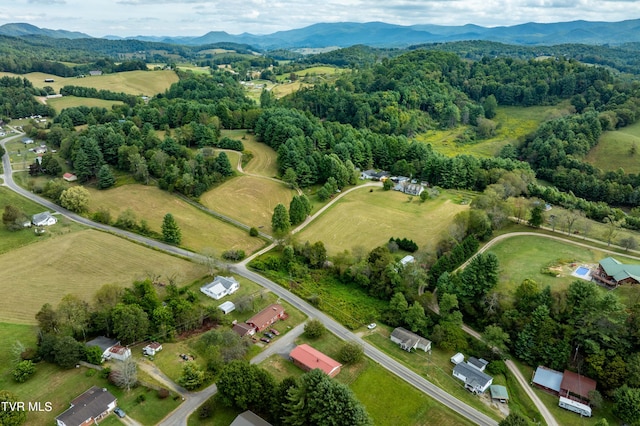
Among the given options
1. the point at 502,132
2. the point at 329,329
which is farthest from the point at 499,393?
the point at 502,132

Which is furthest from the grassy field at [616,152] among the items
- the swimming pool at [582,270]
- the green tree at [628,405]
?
the green tree at [628,405]

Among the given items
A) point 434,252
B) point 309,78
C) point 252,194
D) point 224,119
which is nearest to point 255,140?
point 224,119

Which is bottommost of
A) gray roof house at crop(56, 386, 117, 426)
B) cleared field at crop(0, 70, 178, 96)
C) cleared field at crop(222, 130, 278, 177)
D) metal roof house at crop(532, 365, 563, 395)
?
metal roof house at crop(532, 365, 563, 395)

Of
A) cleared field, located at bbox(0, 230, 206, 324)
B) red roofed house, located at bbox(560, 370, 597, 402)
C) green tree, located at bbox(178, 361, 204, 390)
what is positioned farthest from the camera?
cleared field, located at bbox(0, 230, 206, 324)

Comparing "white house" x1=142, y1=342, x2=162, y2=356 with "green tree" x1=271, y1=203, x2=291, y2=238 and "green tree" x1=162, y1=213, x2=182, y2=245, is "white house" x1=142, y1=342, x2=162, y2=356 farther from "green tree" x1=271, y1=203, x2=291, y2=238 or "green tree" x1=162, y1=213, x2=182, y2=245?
"green tree" x1=271, y1=203, x2=291, y2=238

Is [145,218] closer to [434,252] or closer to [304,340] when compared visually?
[304,340]

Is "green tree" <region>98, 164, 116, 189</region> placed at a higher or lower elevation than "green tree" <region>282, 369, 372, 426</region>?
higher

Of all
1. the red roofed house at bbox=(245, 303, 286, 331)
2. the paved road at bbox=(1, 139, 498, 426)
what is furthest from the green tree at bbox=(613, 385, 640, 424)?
the red roofed house at bbox=(245, 303, 286, 331)
